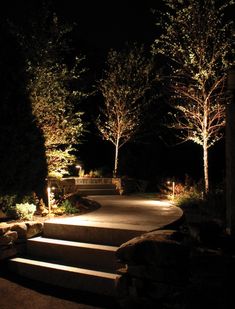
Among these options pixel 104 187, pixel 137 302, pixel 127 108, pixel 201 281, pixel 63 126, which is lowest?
pixel 137 302

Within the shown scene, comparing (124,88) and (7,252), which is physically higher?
(124,88)

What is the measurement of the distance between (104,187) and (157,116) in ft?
25.5

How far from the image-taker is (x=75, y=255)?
6363 millimetres

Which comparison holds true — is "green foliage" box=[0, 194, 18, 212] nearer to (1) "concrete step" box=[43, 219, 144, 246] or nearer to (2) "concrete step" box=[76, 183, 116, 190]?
(1) "concrete step" box=[43, 219, 144, 246]

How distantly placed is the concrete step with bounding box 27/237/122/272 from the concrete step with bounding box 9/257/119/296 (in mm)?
212

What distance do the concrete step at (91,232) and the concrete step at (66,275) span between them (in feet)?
2.34

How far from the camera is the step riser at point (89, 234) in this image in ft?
20.9

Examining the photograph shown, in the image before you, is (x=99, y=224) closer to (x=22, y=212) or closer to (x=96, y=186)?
(x=22, y=212)

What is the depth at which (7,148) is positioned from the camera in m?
7.96

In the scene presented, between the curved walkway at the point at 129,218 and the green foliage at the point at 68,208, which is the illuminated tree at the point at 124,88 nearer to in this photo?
the curved walkway at the point at 129,218

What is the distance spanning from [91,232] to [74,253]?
1.67 feet

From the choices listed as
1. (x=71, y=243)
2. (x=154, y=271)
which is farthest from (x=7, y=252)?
(x=154, y=271)

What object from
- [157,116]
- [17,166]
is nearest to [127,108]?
[157,116]

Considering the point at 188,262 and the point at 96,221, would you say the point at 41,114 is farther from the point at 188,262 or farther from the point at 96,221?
the point at 188,262
